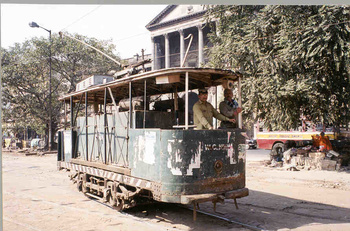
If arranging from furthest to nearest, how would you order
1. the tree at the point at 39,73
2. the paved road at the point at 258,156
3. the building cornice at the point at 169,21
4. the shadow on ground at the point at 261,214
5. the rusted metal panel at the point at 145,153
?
1. the building cornice at the point at 169,21
2. the tree at the point at 39,73
3. the paved road at the point at 258,156
4. the shadow on ground at the point at 261,214
5. the rusted metal panel at the point at 145,153

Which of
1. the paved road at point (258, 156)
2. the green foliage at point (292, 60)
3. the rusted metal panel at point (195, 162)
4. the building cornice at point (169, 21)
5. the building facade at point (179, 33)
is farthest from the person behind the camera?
the building facade at point (179, 33)

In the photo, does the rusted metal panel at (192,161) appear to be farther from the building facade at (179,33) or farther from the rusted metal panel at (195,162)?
the building facade at (179,33)

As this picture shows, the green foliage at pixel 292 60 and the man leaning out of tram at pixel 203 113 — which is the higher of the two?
the green foliage at pixel 292 60

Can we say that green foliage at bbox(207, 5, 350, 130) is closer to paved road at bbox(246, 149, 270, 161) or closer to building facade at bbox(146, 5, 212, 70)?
paved road at bbox(246, 149, 270, 161)

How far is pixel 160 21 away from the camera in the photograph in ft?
160

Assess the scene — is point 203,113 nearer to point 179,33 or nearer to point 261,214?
point 261,214

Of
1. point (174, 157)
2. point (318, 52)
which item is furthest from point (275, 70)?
point (174, 157)

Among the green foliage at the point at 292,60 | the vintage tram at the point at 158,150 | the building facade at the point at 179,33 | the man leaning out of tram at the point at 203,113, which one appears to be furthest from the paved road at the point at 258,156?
the building facade at the point at 179,33

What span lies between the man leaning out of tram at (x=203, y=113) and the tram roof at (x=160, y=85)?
52 cm

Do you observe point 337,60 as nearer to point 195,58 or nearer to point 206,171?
point 206,171

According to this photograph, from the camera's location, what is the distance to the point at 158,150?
6328mm

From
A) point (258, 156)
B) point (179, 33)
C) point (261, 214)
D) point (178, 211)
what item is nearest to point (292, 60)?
point (261, 214)

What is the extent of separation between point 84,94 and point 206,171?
18.7ft

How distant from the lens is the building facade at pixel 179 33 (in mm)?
46156
